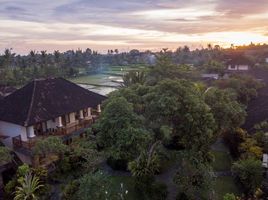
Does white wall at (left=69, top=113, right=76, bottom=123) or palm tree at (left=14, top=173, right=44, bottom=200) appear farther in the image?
white wall at (left=69, top=113, right=76, bottom=123)

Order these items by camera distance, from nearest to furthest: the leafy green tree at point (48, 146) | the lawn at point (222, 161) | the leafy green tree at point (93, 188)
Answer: the leafy green tree at point (93, 188) < the leafy green tree at point (48, 146) < the lawn at point (222, 161)

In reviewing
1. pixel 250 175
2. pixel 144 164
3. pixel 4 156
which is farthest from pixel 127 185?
pixel 4 156

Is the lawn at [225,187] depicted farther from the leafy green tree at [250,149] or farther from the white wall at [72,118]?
the white wall at [72,118]

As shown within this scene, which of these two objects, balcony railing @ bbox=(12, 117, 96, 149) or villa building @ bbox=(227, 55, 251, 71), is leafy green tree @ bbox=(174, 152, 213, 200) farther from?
villa building @ bbox=(227, 55, 251, 71)

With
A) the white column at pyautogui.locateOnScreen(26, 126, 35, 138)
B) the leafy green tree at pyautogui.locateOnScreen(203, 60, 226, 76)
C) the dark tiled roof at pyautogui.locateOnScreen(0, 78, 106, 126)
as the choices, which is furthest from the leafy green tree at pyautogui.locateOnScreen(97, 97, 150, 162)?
the leafy green tree at pyautogui.locateOnScreen(203, 60, 226, 76)

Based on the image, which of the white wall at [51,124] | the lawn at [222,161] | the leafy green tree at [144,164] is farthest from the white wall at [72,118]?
the lawn at [222,161]

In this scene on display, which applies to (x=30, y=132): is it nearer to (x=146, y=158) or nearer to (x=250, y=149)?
(x=146, y=158)

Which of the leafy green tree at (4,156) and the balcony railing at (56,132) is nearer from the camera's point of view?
the leafy green tree at (4,156)
